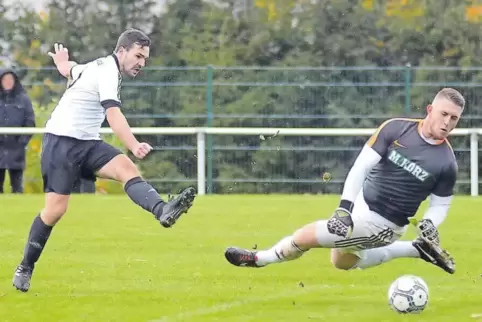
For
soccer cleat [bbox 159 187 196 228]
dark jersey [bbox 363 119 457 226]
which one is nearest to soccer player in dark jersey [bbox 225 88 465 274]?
dark jersey [bbox 363 119 457 226]

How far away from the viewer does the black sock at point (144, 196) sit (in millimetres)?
9469

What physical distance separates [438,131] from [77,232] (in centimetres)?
648

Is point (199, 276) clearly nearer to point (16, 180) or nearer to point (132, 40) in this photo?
point (132, 40)

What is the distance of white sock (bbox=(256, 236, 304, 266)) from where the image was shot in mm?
9578

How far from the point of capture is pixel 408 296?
28.9 ft

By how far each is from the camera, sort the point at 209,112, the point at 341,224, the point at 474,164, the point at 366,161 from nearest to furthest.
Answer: the point at 341,224
the point at 366,161
the point at 474,164
the point at 209,112

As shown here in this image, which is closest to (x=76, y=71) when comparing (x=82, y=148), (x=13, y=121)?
(x=82, y=148)

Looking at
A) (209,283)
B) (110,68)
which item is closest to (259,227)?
(209,283)

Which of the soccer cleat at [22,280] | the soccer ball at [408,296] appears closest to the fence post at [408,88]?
the soccer cleat at [22,280]

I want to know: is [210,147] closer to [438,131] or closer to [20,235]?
[20,235]

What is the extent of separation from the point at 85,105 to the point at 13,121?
11.5 m

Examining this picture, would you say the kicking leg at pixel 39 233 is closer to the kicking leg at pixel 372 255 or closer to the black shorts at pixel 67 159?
the black shorts at pixel 67 159

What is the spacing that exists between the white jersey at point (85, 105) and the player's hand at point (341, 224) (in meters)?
1.94

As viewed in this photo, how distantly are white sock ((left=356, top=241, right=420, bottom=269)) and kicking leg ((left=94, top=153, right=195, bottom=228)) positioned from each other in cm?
145
